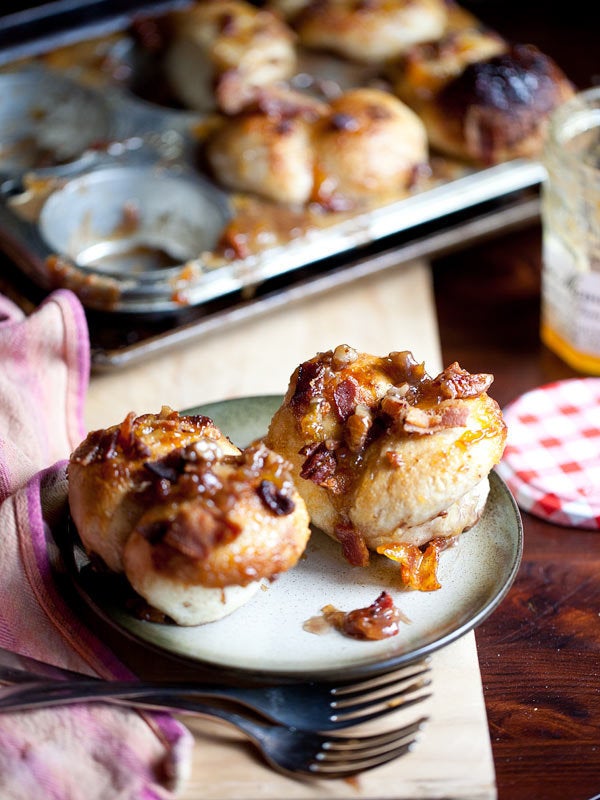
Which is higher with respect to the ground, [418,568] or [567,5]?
[418,568]

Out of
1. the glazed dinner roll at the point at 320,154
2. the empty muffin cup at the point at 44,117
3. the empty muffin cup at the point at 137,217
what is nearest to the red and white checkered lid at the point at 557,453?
the glazed dinner roll at the point at 320,154

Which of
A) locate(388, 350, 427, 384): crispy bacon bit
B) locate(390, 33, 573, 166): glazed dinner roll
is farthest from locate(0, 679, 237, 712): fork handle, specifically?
locate(390, 33, 573, 166): glazed dinner roll

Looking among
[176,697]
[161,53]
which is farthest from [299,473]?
[161,53]

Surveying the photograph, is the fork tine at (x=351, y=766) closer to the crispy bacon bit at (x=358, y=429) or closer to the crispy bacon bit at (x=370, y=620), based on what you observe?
the crispy bacon bit at (x=370, y=620)

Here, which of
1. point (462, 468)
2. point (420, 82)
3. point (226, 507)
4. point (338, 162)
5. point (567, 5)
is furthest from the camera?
point (567, 5)

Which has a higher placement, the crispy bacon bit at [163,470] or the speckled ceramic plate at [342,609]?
the crispy bacon bit at [163,470]

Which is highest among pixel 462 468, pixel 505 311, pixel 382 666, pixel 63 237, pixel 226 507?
pixel 226 507

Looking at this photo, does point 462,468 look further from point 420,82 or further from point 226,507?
point 420,82
